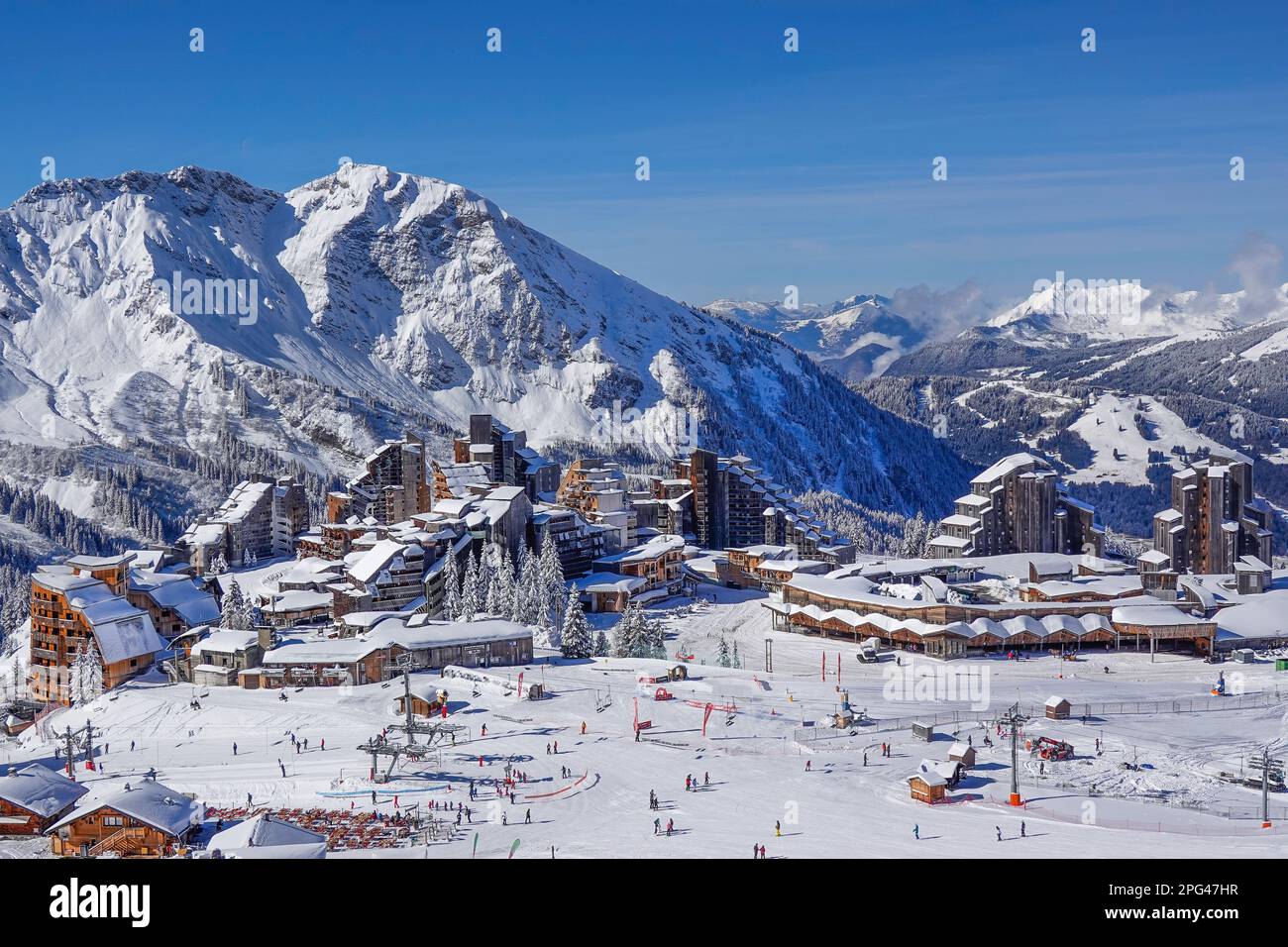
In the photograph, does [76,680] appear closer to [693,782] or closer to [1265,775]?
[693,782]

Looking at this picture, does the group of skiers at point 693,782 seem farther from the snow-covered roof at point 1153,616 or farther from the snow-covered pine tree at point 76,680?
the snow-covered roof at point 1153,616

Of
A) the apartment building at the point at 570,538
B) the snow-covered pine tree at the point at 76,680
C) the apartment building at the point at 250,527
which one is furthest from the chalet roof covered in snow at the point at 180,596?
the apartment building at the point at 570,538

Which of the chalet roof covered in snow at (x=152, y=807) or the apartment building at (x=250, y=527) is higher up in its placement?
the apartment building at (x=250, y=527)

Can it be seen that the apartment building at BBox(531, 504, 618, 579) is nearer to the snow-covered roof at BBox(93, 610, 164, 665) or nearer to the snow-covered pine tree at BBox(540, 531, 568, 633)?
the snow-covered pine tree at BBox(540, 531, 568, 633)

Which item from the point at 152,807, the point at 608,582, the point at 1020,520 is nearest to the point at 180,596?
the point at 608,582

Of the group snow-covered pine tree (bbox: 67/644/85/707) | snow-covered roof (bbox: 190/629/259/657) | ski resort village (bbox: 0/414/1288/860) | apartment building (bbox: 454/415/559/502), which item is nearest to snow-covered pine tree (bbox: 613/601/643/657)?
ski resort village (bbox: 0/414/1288/860)
